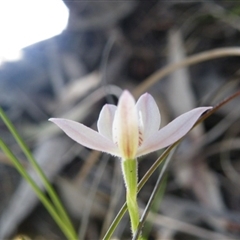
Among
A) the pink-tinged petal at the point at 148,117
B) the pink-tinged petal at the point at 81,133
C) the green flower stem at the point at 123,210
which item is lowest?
the green flower stem at the point at 123,210

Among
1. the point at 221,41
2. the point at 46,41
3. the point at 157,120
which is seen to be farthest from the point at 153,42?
the point at 157,120

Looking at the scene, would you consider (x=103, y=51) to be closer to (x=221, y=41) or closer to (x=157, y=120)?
(x=221, y=41)

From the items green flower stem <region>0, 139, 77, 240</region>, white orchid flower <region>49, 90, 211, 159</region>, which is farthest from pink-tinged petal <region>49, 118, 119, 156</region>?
green flower stem <region>0, 139, 77, 240</region>

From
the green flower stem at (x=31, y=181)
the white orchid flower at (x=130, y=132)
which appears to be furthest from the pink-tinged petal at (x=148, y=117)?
the green flower stem at (x=31, y=181)

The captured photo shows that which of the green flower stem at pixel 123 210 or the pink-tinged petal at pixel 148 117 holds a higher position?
the pink-tinged petal at pixel 148 117

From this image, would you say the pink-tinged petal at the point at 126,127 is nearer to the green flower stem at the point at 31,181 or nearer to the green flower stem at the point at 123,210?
the green flower stem at the point at 123,210

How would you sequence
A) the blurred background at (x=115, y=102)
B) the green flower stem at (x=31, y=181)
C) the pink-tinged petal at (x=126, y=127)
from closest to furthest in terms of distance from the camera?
the pink-tinged petal at (x=126, y=127), the green flower stem at (x=31, y=181), the blurred background at (x=115, y=102)
